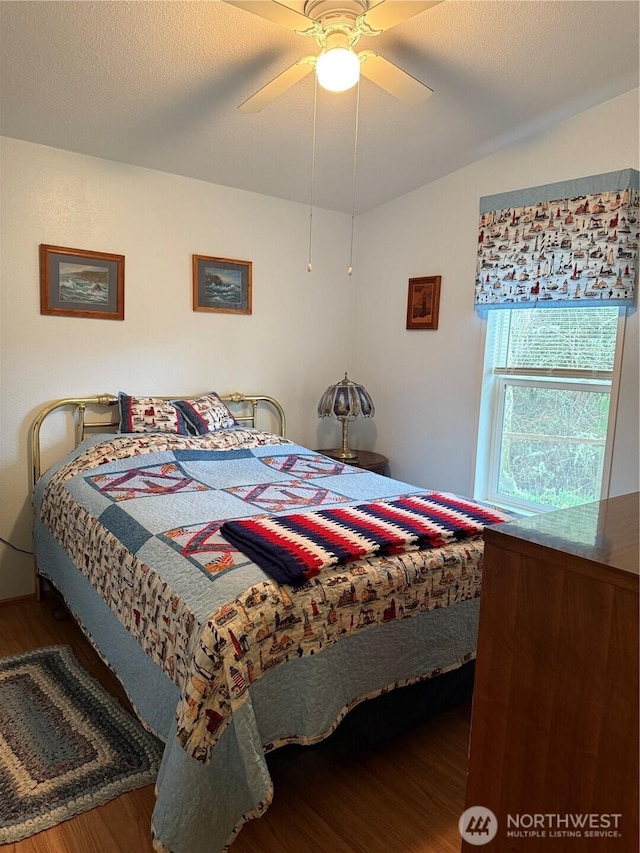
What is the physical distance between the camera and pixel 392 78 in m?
2.03

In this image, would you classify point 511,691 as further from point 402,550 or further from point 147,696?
point 147,696

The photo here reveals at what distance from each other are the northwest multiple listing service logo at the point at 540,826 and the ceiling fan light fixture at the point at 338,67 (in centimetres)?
201

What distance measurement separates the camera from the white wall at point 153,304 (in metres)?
2.91

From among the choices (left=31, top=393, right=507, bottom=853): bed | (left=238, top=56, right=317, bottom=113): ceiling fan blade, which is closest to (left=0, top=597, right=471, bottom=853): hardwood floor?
(left=31, top=393, right=507, bottom=853): bed

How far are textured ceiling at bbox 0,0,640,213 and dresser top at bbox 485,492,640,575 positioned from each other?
6.30 ft

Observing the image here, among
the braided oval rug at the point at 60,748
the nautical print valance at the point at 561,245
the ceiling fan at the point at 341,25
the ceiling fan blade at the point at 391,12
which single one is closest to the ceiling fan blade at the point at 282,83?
the ceiling fan at the point at 341,25

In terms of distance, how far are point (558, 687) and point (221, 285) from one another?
123 inches

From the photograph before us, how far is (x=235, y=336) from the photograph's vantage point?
3678 mm

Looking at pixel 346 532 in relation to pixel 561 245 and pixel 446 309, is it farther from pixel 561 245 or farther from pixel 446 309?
pixel 446 309

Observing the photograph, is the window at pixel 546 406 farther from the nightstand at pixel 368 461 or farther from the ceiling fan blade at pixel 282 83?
the ceiling fan blade at pixel 282 83

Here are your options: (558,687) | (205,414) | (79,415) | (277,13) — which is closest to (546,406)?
(205,414)

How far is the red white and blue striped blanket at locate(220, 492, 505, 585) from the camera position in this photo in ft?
5.42

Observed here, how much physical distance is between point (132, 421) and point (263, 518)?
140 cm

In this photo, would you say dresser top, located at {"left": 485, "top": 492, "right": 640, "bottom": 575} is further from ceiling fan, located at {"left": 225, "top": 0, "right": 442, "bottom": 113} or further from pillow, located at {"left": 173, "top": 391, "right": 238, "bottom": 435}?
pillow, located at {"left": 173, "top": 391, "right": 238, "bottom": 435}
